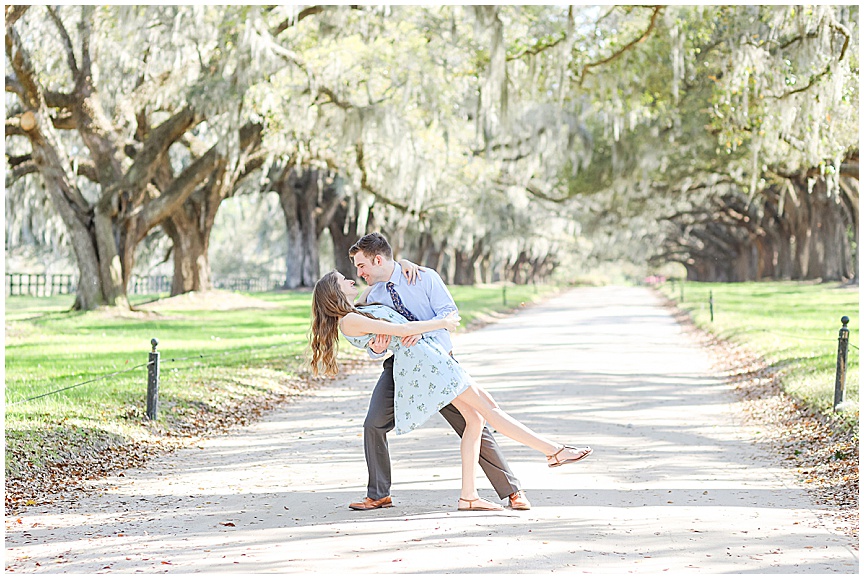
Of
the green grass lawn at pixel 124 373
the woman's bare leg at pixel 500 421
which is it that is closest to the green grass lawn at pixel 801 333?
the woman's bare leg at pixel 500 421

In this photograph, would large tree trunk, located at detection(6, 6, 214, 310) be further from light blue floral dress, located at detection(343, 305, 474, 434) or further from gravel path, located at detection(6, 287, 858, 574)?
light blue floral dress, located at detection(343, 305, 474, 434)

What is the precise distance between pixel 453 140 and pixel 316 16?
7267mm

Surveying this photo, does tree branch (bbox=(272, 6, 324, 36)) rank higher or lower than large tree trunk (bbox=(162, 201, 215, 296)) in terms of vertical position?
higher

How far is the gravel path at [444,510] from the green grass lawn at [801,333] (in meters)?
0.98

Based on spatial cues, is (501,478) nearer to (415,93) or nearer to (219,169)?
(415,93)

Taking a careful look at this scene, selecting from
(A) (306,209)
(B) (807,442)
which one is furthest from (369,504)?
(A) (306,209)

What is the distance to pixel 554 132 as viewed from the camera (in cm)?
3259

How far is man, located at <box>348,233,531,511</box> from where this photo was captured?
7117mm

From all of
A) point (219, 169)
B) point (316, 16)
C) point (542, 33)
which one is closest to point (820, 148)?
point (542, 33)

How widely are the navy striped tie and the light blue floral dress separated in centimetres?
4

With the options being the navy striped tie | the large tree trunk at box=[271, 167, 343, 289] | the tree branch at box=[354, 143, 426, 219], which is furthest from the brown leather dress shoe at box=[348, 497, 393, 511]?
the large tree trunk at box=[271, 167, 343, 289]

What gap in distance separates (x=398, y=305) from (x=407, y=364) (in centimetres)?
39

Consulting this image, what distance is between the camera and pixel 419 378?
23.2 feet

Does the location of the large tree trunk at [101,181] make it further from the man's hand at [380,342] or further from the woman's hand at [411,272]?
the man's hand at [380,342]
